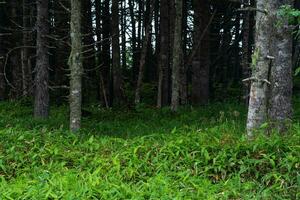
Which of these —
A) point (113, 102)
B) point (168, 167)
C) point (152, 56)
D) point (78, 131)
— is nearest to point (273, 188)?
point (168, 167)

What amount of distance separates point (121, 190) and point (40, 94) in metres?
9.24

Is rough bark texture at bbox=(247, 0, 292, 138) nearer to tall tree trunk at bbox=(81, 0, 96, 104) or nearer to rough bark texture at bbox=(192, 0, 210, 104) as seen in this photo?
tall tree trunk at bbox=(81, 0, 96, 104)

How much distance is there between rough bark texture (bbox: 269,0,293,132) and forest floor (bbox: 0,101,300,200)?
21.9 inches

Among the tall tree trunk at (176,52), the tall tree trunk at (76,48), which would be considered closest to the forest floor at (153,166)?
the tall tree trunk at (76,48)

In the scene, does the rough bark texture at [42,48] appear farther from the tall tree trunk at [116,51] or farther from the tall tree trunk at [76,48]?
the tall tree trunk at [116,51]

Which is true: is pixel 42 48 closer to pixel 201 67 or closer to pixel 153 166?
pixel 201 67

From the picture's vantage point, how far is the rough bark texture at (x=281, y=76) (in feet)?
28.7

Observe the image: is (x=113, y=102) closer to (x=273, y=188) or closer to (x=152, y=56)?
(x=152, y=56)

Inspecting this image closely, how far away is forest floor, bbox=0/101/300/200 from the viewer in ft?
20.2

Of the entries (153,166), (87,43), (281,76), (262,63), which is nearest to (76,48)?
(153,166)

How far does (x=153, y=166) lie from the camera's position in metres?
7.27

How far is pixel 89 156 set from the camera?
8.09 metres

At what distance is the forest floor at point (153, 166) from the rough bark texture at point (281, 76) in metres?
0.56

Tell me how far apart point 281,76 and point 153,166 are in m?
3.33
